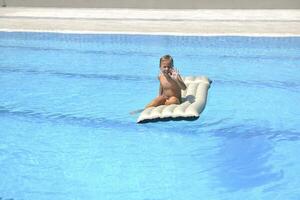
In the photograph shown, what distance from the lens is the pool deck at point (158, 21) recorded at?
10.5 metres

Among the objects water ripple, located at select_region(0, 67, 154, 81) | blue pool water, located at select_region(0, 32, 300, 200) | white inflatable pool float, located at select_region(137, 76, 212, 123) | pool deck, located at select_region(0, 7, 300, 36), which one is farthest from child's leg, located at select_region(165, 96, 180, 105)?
pool deck, located at select_region(0, 7, 300, 36)

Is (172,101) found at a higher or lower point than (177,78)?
lower

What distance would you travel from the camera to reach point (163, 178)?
4.59m

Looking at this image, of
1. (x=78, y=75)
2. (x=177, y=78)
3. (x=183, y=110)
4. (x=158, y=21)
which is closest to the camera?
(x=183, y=110)

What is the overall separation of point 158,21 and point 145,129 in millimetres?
6696

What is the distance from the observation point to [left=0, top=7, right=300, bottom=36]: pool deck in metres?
10.5

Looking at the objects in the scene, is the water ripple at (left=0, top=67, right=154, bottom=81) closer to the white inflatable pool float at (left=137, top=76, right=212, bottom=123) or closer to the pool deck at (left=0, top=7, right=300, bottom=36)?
the white inflatable pool float at (left=137, top=76, right=212, bottom=123)

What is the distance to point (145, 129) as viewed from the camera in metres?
5.66

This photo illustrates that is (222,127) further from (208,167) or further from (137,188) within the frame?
(137,188)

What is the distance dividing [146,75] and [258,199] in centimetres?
413

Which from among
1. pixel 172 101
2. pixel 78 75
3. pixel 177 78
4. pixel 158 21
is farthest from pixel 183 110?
pixel 158 21
